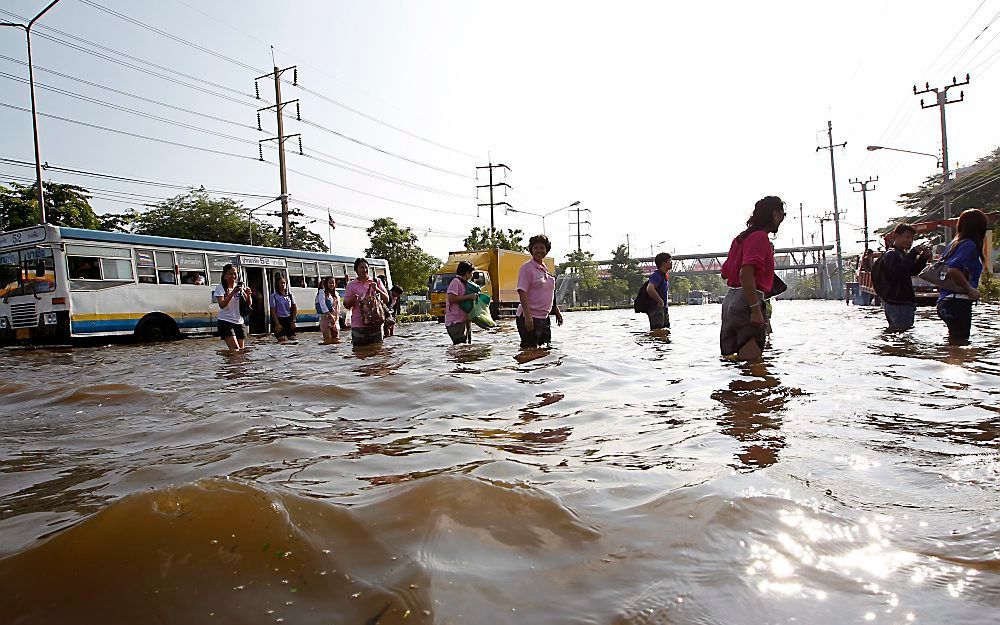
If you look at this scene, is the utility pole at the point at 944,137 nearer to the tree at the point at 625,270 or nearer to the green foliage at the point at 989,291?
the green foliage at the point at 989,291

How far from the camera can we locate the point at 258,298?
1850 cm

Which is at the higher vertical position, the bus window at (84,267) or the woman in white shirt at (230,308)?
the bus window at (84,267)

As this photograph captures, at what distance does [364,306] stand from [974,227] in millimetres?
7503

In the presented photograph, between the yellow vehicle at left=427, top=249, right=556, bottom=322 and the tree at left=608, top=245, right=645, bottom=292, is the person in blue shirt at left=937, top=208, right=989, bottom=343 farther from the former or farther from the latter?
the tree at left=608, top=245, right=645, bottom=292

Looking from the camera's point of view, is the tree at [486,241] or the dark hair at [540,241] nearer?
the dark hair at [540,241]

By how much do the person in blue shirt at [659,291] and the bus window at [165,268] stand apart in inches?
491

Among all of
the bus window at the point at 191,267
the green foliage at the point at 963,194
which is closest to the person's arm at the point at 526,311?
the bus window at the point at 191,267

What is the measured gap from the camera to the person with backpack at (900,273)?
6.84m

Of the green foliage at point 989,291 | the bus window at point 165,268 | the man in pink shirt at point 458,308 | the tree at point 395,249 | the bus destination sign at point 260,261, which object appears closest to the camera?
the man in pink shirt at point 458,308

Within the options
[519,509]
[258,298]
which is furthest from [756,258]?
[258,298]

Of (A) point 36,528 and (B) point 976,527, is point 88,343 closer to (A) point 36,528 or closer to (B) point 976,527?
(A) point 36,528

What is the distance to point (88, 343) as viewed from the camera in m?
14.2

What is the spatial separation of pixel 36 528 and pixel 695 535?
2073 mm

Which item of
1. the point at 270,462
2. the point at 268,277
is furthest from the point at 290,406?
the point at 268,277
